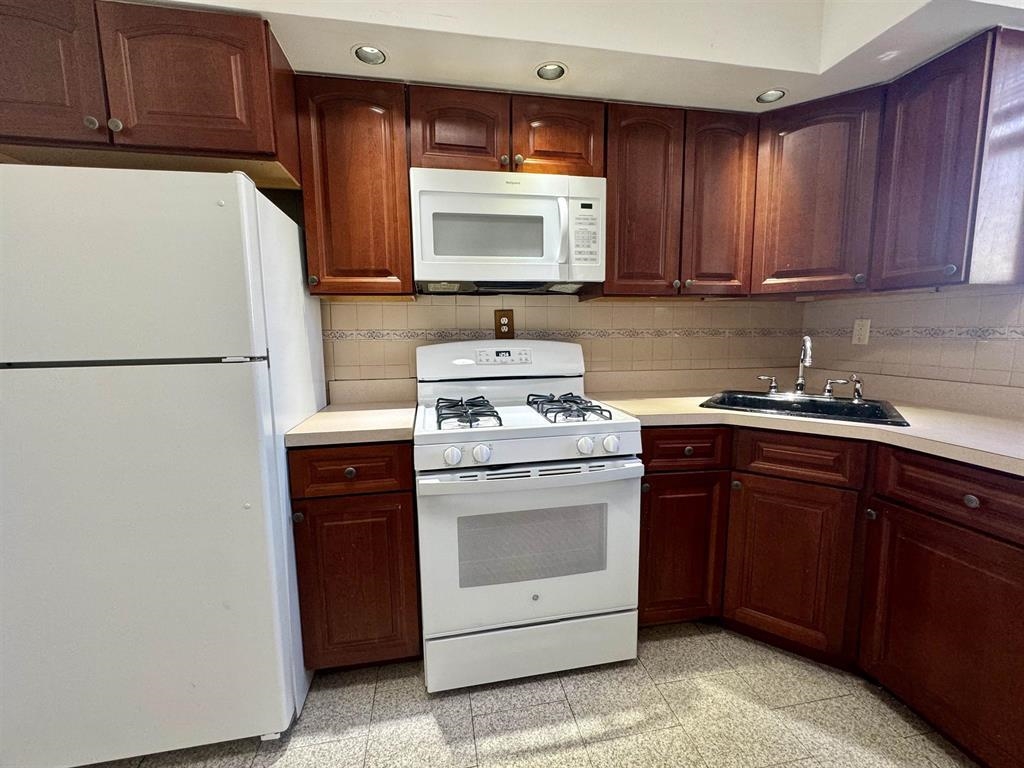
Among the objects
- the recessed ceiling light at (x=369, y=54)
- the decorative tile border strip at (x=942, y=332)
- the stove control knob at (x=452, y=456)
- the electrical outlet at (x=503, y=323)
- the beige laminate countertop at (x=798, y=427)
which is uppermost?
the recessed ceiling light at (x=369, y=54)

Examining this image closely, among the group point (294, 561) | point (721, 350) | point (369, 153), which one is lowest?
point (294, 561)

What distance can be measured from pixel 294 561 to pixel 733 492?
1.60 metres

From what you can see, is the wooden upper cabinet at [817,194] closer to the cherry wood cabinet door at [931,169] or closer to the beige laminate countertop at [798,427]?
the cherry wood cabinet door at [931,169]

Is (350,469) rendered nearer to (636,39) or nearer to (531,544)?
(531,544)

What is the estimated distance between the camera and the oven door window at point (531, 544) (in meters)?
1.39

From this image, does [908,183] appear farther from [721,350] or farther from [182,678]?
[182,678]

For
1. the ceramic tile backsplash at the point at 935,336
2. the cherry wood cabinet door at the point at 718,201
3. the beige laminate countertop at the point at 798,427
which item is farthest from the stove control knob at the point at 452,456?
the ceramic tile backsplash at the point at 935,336

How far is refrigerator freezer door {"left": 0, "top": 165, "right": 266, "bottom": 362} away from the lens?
1009 mm

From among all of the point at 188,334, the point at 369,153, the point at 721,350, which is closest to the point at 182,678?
the point at 188,334

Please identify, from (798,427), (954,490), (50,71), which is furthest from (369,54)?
(954,490)

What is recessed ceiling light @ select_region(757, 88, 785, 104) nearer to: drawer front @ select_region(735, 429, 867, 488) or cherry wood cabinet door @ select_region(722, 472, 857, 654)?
drawer front @ select_region(735, 429, 867, 488)

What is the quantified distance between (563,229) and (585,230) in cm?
10

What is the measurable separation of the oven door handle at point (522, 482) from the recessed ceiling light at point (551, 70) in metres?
1.40

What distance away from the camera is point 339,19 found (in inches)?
46.9
